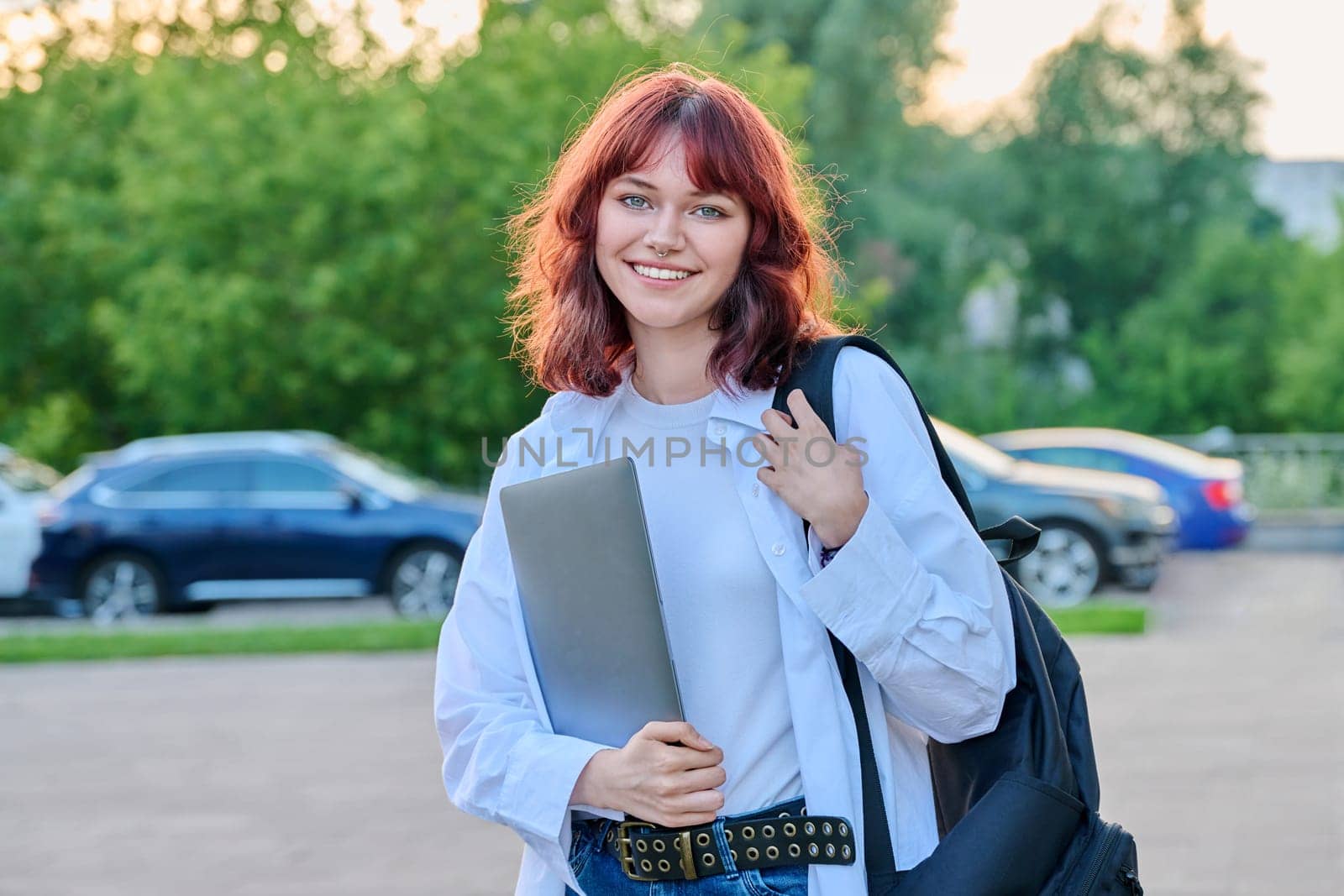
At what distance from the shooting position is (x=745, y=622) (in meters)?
2.05

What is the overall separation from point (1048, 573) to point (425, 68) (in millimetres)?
12476

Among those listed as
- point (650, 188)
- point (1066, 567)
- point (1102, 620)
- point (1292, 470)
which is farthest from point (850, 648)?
point (1292, 470)

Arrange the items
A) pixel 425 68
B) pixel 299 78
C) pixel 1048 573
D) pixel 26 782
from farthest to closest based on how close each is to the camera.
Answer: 1. pixel 425 68
2. pixel 299 78
3. pixel 1048 573
4. pixel 26 782

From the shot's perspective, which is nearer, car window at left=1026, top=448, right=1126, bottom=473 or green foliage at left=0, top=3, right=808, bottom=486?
car window at left=1026, top=448, right=1126, bottom=473

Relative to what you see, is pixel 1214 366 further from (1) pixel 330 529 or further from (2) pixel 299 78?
(1) pixel 330 529

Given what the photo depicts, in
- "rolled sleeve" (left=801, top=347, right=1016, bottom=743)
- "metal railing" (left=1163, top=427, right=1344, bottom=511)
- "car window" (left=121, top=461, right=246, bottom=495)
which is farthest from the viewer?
"metal railing" (left=1163, top=427, right=1344, bottom=511)

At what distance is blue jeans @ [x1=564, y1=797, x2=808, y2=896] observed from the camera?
198 centimetres

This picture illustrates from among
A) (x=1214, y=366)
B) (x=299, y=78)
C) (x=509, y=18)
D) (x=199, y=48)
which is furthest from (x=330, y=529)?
(x=1214, y=366)

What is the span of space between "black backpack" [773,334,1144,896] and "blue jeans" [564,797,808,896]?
10cm

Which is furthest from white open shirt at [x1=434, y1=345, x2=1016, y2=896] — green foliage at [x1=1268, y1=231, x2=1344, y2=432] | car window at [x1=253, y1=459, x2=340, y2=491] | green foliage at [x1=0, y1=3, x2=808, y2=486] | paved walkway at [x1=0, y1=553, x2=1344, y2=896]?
green foliage at [x1=1268, y1=231, x2=1344, y2=432]

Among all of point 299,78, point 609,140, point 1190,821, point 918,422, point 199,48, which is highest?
point 199,48

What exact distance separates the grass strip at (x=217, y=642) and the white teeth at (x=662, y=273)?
9510mm

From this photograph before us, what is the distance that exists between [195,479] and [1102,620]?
7752 mm

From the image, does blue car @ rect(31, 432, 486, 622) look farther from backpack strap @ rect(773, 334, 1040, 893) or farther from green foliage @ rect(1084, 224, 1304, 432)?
green foliage @ rect(1084, 224, 1304, 432)
